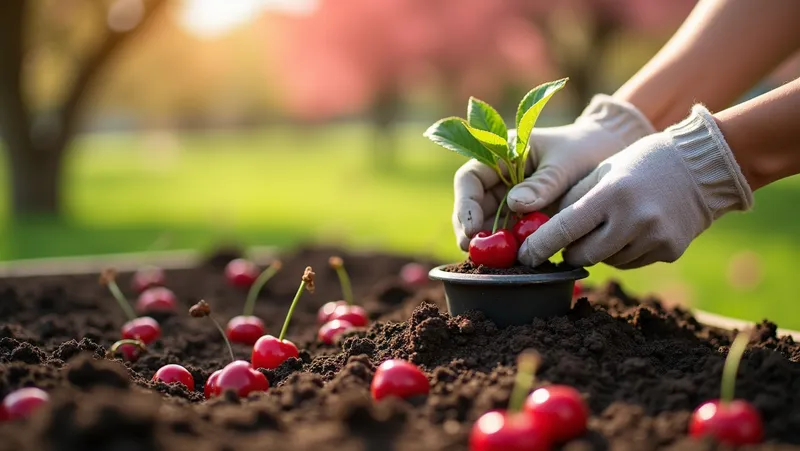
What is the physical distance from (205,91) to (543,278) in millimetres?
62630

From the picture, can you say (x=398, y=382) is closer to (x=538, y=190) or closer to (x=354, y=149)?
(x=538, y=190)

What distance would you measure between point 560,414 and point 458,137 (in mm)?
1349

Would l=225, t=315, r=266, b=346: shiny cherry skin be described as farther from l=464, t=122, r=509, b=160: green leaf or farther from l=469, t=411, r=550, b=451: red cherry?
l=469, t=411, r=550, b=451: red cherry

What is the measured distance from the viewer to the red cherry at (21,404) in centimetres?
215

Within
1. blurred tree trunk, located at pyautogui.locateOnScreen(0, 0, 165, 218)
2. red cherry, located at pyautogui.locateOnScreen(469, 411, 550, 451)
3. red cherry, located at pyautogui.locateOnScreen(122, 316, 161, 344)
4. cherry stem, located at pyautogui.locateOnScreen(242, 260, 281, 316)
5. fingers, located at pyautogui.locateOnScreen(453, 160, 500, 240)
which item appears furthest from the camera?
blurred tree trunk, located at pyautogui.locateOnScreen(0, 0, 165, 218)

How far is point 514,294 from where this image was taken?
2842mm

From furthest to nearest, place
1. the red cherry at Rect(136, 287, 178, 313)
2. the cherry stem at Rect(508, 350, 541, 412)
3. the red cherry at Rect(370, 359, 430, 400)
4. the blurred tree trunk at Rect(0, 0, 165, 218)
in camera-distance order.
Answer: the blurred tree trunk at Rect(0, 0, 165, 218)
the red cherry at Rect(136, 287, 178, 313)
the red cherry at Rect(370, 359, 430, 400)
the cherry stem at Rect(508, 350, 541, 412)

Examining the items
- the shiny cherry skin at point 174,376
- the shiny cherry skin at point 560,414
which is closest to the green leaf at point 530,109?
the shiny cherry skin at point 560,414

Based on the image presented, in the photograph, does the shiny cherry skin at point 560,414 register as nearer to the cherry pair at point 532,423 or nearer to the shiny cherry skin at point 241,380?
the cherry pair at point 532,423

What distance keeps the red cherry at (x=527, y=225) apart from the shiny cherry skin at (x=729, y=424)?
109cm

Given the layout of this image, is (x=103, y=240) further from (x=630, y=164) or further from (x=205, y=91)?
(x=205, y=91)

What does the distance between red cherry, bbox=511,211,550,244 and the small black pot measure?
0.67 feet

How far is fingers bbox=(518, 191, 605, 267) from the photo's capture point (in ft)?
9.34

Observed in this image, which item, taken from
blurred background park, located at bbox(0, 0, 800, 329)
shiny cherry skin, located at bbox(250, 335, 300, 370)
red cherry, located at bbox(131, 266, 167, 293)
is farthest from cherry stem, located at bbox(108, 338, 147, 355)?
blurred background park, located at bbox(0, 0, 800, 329)
